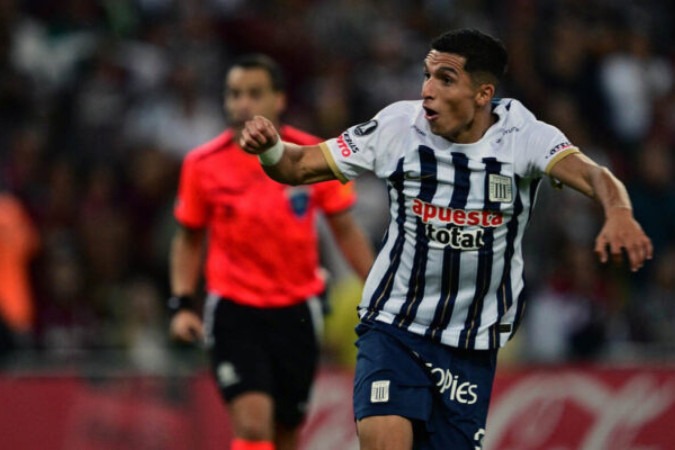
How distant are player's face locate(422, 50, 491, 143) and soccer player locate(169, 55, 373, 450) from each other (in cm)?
206

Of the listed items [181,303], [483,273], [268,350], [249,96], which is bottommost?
[268,350]

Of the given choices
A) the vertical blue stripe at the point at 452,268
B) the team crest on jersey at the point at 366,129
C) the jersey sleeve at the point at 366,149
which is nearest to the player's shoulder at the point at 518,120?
the vertical blue stripe at the point at 452,268

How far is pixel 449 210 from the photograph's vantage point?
19.9ft

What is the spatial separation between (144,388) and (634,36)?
640cm

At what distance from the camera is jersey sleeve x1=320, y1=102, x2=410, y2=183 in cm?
610

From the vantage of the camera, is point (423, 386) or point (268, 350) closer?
point (423, 386)

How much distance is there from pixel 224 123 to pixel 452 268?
270 inches

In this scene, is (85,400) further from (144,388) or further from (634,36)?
(634,36)

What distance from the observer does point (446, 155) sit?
19.9ft

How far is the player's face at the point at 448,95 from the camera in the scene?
6020mm

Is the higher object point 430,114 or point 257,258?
point 430,114

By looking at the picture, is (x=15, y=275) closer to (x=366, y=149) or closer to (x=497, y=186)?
(x=366, y=149)

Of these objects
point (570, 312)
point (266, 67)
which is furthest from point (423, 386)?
point (570, 312)

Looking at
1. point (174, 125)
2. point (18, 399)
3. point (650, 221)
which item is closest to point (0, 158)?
point (174, 125)
